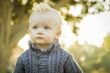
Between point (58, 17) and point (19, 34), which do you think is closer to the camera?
point (58, 17)

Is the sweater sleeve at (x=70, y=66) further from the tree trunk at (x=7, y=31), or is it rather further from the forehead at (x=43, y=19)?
the tree trunk at (x=7, y=31)

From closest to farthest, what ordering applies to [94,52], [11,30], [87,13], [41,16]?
1. [41,16]
2. [87,13]
3. [11,30]
4. [94,52]

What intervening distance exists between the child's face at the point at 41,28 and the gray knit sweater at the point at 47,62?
143mm

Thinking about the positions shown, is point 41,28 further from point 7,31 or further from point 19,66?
point 7,31

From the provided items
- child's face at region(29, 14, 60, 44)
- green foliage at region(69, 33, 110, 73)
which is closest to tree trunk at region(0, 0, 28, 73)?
child's face at region(29, 14, 60, 44)

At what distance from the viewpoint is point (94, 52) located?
81938mm

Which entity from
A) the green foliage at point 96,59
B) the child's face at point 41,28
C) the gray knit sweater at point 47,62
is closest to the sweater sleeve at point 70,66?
the gray knit sweater at point 47,62

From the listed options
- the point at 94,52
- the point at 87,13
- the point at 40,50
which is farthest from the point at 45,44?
the point at 94,52

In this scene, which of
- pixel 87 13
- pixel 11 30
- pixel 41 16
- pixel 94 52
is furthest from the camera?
pixel 94 52

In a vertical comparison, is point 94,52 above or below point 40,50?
below

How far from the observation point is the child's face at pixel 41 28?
5504 millimetres

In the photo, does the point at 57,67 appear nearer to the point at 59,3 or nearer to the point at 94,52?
the point at 59,3

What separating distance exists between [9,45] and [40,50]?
19.6 meters

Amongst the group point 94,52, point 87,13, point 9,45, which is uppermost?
point 87,13
